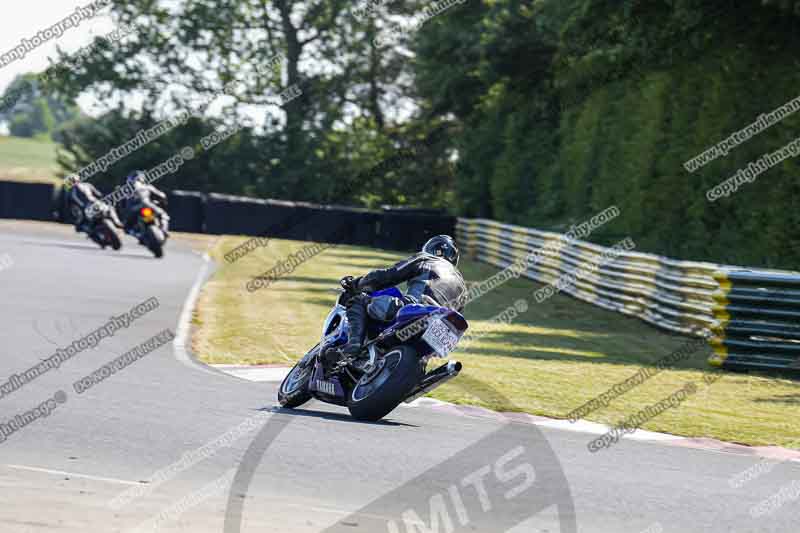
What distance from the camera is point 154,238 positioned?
2781cm

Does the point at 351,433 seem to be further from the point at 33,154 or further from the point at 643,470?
the point at 33,154

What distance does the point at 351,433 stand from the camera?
9359mm

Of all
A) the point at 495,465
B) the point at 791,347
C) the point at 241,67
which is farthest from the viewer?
the point at 241,67

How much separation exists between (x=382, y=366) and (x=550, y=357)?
6761mm

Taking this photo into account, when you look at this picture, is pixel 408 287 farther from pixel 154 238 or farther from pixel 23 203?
pixel 23 203

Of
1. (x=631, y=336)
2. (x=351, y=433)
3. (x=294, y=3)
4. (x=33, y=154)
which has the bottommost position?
(x=33, y=154)

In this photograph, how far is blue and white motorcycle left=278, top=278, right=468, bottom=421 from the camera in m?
9.45

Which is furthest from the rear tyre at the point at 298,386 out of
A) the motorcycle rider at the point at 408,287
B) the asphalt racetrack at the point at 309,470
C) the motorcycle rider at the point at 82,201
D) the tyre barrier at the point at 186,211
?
the tyre barrier at the point at 186,211

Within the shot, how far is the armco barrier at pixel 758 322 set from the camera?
1563cm

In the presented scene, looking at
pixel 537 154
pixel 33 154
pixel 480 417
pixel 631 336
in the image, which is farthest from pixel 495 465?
pixel 33 154

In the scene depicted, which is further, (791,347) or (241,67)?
(241,67)

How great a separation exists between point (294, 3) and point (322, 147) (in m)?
5.89

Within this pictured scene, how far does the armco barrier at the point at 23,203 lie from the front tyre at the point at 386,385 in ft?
110

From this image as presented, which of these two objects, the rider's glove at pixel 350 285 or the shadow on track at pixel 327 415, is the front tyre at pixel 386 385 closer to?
the shadow on track at pixel 327 415
